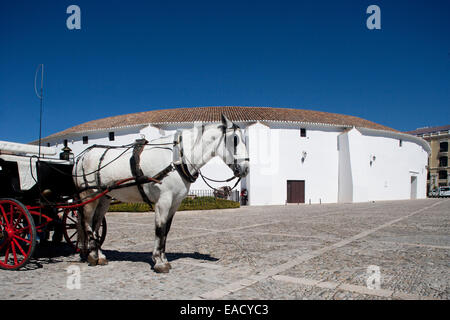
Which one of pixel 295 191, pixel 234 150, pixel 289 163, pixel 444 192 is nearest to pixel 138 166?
pixel 234 150

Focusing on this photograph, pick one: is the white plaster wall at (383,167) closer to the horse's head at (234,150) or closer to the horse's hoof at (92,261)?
the horse's head at (234,150)

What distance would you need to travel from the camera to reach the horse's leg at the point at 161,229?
404 cm

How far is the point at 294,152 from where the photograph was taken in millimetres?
26516

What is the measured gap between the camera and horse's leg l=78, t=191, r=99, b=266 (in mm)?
4461

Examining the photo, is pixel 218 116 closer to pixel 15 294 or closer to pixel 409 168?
pixel 409 168

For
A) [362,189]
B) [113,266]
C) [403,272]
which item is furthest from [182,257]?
[362,189]

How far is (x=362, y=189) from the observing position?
89.6 feet

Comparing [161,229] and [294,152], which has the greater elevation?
[294,152]

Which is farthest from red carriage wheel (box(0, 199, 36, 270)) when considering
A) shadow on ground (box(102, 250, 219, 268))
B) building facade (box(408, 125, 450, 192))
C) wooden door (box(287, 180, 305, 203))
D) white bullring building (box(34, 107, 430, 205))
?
building facade (box(408, 125, 450, 192))

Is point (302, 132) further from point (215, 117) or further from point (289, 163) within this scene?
point (215, 117)

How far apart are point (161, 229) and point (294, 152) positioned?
23512mm

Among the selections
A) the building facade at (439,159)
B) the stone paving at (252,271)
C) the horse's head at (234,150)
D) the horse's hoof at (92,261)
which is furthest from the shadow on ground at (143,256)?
the building facade at (439,159)

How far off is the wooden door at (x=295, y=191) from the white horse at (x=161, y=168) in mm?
22564
